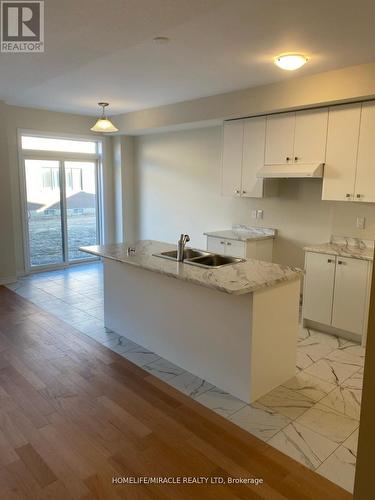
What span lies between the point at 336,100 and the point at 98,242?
5.05 metres

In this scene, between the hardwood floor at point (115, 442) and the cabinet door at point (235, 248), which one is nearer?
the hardwood floor at point (115, 442)

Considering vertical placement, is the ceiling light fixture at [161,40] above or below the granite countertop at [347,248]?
above

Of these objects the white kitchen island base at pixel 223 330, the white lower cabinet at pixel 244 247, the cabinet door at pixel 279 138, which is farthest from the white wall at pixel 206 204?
the white kitchen island base at pixel 223 330

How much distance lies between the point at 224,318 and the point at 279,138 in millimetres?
2511

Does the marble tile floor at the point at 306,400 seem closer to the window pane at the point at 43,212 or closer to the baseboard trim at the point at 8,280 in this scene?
the baseboard trim at the point at 8,280

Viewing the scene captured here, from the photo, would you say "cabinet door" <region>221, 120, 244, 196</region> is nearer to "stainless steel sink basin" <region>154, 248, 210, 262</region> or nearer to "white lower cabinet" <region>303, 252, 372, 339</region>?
"white lower cabinet" <region>303, 252, 372, 339</region>

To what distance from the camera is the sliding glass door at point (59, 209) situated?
20.8 ft

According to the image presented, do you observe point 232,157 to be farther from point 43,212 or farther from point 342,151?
point 43,212

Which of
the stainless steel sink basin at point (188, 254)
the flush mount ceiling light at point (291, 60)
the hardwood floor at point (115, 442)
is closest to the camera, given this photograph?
the hardwood floor at point (115, 442)

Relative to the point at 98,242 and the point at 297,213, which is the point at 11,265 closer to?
the point at 98,242

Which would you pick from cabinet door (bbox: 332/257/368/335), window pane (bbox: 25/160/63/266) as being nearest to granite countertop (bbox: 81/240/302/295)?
cabinet door (bbox: 332/257/368/335)

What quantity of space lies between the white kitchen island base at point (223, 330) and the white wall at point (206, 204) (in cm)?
184

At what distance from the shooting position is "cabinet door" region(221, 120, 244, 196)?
15.9ft

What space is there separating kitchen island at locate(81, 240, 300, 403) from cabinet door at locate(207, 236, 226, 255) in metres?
1.61
